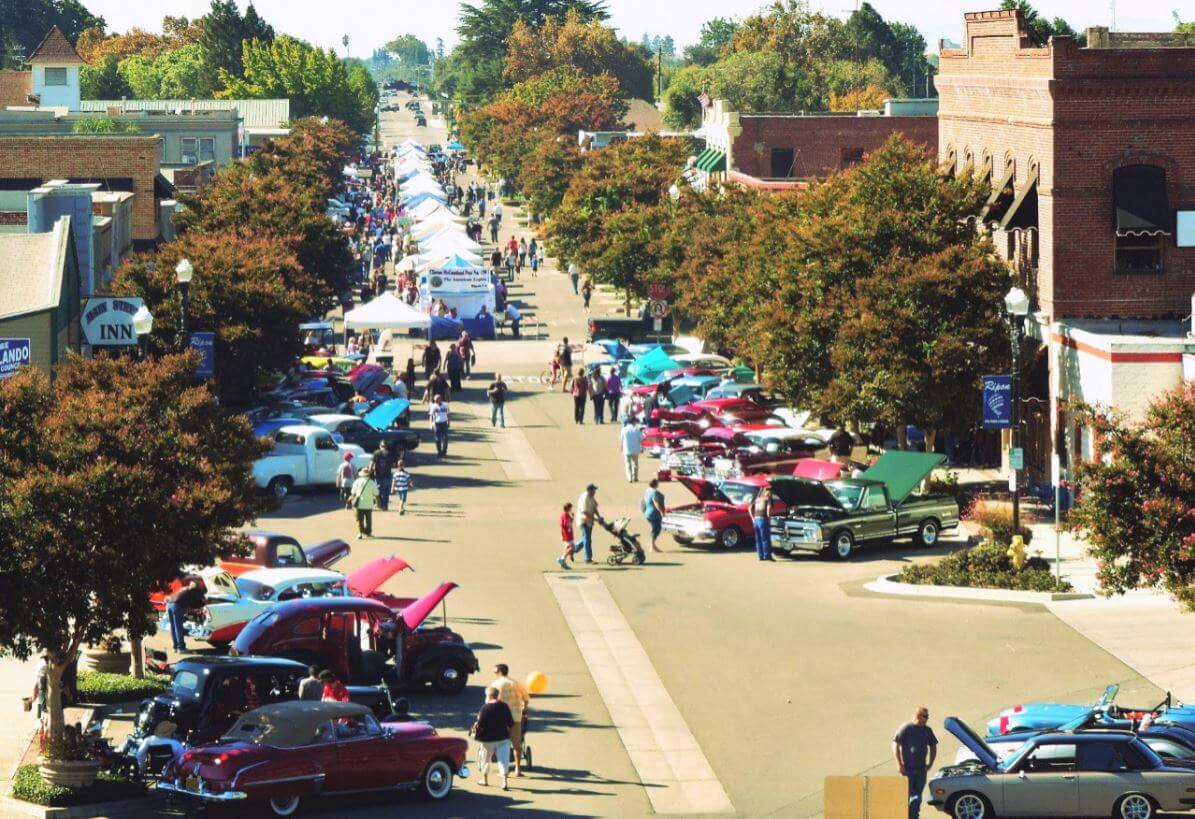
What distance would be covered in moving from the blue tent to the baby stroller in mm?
14689

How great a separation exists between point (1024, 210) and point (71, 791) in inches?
→ 1197

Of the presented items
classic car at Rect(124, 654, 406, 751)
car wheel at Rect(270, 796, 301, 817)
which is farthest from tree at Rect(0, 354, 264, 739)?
car wheel at Rect(270, 796, 301, 817)

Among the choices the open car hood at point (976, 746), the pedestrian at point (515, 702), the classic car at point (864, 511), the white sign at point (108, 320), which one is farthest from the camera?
the white sign at point (108, 320)

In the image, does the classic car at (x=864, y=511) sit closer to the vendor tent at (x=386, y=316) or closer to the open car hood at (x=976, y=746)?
the open car hood at (x=976, y=746)

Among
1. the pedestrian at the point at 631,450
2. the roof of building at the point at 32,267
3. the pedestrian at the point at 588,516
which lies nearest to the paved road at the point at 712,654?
the pedestrian at the point at 588,516

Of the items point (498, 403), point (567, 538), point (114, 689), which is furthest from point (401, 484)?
point (114, 689)

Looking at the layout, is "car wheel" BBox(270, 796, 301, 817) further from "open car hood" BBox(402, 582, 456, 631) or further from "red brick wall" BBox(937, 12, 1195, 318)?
"red brick wall" BBox(937, 12, 1195, 318)

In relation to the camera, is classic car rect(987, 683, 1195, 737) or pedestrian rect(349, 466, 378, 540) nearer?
classic car rect(987, 683, 1195, 737)

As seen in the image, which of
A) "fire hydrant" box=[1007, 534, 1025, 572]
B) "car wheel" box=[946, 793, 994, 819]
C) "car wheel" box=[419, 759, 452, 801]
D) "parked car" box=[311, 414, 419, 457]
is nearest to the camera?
"car wheel" box=[946, 793, 994, 819]

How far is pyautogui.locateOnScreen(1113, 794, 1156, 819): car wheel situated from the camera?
21.5m

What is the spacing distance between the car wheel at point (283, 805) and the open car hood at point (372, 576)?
854cm

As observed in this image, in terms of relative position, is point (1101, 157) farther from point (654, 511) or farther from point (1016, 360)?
point (654, 511)

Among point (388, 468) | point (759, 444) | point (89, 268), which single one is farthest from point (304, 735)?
point (89, 268)

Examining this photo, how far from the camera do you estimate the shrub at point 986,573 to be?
34.4m
